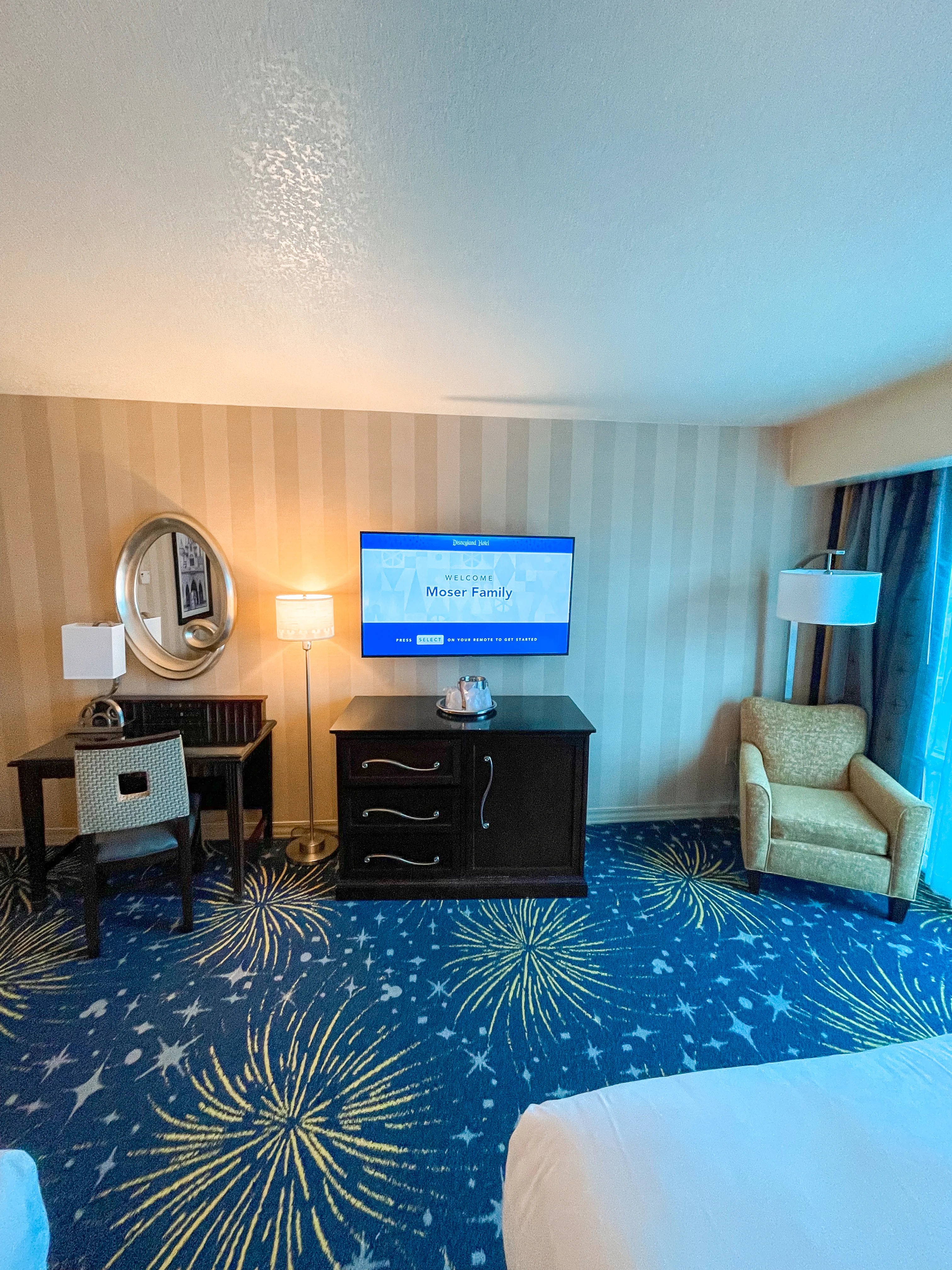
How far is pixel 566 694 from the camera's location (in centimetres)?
322

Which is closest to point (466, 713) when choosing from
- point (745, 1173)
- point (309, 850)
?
point (309, 850)

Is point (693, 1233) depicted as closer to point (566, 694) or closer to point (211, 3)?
point (211, 3)

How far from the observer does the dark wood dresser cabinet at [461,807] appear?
257 centimetres

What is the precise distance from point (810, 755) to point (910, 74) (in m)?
2.91

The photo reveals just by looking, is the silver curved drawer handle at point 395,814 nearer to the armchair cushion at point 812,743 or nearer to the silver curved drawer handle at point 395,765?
the silver curved drawer handle at point 395,765

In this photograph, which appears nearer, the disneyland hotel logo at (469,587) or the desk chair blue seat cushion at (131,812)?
the desk chair blue seat cushion at (131,812)

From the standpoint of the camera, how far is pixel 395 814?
8.51ft

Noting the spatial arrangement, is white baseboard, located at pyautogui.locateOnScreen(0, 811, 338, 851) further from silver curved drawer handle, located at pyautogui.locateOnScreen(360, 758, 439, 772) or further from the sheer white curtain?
the sheer white curtain

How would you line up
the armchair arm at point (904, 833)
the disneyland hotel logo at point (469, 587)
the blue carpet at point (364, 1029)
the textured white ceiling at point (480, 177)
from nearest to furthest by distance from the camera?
the textured white ceiling at point (480, 177) → the blue carpet at point (364, 1029) → the armchair arm at point (904, 833) → the disneyland hotel logo at point (469, 587)

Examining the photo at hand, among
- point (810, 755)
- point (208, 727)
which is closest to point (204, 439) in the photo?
point (208, 727)

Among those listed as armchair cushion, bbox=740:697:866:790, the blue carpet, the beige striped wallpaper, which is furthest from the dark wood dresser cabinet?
armchair cushion, bbox=740:697:866:790

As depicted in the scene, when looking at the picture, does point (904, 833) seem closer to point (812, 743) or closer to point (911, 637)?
point (812, 743)

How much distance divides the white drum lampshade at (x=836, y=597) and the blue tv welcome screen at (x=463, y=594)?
1.14m

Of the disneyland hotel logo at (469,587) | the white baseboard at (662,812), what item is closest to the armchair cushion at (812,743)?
the white baseboard at (662,812)
